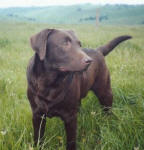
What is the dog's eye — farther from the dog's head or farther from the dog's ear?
the dog's ear

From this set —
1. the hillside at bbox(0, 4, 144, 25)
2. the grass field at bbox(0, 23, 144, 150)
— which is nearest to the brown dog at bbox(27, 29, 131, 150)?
the grass field at bbox(0, 23, 144, 150)

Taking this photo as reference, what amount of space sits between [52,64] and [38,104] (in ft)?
1.40

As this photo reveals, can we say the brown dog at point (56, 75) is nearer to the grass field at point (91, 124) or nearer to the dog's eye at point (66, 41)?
the dog's eye at point (66, 41)

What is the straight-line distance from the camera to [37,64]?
1.97 meters

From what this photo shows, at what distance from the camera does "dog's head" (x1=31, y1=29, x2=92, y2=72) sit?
1.83 metres

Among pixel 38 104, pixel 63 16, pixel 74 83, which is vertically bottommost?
pixel 38 104

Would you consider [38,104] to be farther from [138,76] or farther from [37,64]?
[138,76]

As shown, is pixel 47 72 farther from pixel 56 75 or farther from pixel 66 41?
pixel 66 41

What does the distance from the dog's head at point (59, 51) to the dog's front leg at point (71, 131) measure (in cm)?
56

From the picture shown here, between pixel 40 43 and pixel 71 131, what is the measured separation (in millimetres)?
986

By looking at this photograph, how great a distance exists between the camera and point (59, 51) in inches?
76.4

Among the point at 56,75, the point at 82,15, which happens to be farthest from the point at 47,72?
the point at 82,15

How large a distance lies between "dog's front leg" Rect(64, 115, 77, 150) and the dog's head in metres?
0.56

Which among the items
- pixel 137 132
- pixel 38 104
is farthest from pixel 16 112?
pixel 137 132
